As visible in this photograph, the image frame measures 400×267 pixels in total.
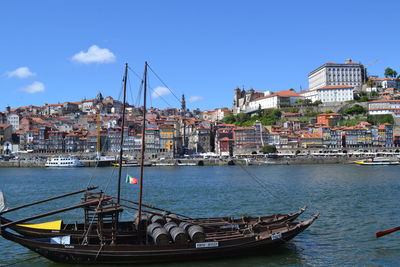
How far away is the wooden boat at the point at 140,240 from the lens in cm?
1300

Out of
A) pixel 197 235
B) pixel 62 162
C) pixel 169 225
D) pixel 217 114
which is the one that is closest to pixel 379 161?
pixel 62 162

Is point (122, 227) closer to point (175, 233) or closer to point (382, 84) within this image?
point (175, 233)

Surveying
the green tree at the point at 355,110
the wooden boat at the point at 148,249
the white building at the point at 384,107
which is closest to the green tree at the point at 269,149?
the green tree at the point at 355,110

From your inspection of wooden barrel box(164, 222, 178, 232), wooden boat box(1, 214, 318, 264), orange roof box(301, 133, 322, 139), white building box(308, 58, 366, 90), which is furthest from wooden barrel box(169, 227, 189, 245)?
white building box(308, 58, 366, 90)

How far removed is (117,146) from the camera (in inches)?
3777

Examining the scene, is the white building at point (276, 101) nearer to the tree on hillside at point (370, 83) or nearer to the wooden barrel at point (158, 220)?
the tree on hillside at point (370, 83)

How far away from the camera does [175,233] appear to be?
1347 cm

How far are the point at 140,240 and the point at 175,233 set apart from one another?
1.64 meters

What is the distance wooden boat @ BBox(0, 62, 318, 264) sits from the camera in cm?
1300

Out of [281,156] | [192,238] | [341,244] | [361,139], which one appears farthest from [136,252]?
[361,139]

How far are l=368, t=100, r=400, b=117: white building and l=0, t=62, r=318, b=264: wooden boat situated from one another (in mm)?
93403

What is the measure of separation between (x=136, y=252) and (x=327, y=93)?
10272 centimetres

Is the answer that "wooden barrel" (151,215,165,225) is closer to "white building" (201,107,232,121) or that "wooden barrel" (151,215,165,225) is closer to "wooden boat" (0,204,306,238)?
"wooden boat" (0,204,306,238)

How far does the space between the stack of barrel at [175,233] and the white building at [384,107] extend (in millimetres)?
95834
